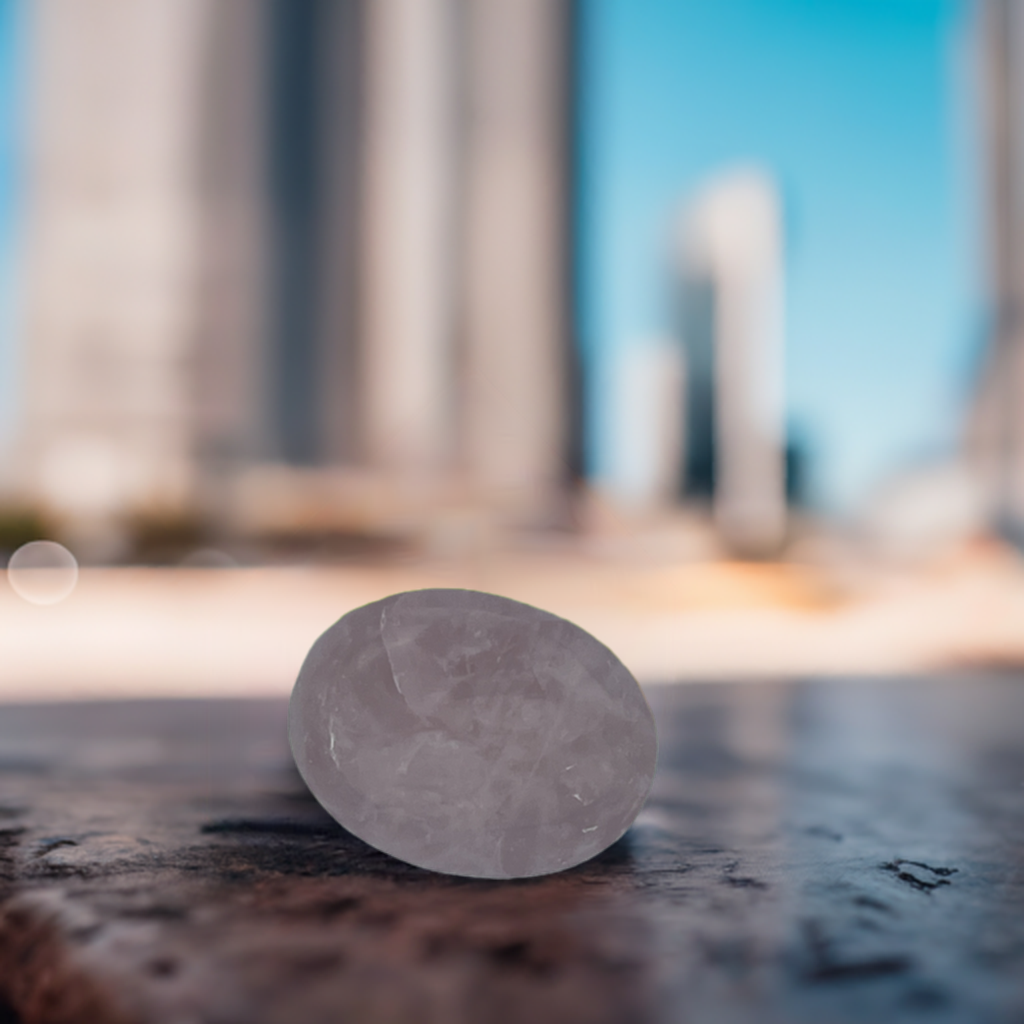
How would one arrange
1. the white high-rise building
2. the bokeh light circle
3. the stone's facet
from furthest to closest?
the white high-rise building → the bokeh light circle → the stone's facet

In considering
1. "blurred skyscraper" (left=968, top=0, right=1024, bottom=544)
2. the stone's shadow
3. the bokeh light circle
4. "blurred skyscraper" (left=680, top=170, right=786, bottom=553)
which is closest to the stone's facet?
the stone's shadow

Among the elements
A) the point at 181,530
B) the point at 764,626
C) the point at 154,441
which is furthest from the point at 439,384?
the point at 764,626

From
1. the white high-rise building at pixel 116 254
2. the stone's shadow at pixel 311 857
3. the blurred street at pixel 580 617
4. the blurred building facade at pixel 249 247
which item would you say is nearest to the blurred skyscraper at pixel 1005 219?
the blurred street at pixel 580 617

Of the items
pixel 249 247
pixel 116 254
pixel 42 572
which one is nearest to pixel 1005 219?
pixel 249 247

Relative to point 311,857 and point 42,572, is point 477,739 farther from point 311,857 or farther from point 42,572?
point 42,572

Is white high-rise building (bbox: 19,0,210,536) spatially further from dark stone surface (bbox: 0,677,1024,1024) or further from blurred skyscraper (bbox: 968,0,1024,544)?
dark stone surface (bbox: 0,677,1024,1024)

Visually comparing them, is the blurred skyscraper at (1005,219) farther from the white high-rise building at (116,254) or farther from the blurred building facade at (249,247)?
the white high-rise building at (116,254)

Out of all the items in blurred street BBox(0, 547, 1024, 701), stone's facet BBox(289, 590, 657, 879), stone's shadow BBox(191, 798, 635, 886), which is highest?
stone's facet BBox(289, 590, 657, 879)
